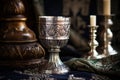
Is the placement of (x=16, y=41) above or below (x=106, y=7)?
below

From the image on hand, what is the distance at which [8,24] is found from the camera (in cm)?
98

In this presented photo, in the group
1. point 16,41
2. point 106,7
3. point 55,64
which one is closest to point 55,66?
point 55,64

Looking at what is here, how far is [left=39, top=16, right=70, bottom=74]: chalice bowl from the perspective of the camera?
847 millimetres

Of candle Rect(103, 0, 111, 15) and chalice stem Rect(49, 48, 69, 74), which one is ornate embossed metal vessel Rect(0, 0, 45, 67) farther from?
candle Rect(103, 0, 111, 15)

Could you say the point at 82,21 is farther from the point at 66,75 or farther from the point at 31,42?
the point at 66,75

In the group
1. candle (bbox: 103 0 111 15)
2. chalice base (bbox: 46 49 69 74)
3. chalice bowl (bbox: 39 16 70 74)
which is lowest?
chalice base (bbox: 46 49 69 74)

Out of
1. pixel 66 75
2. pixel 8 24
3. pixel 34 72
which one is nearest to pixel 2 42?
pixel 8 24

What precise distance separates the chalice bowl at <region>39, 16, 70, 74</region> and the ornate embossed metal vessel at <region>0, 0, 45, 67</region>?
10 cm

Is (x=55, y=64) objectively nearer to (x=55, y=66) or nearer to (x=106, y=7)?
(x=55, y=66)

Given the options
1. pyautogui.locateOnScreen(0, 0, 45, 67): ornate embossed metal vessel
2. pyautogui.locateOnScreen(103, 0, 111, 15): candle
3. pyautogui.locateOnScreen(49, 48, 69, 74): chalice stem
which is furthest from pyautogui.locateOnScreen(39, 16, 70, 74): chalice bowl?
pyautogui.locateOnScreen(103, 0, 111, 15): candle

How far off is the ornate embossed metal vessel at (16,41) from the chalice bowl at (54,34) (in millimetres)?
102

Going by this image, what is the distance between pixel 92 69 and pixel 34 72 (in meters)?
0.19

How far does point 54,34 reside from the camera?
0.85 metres

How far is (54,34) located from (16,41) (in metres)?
0.17
